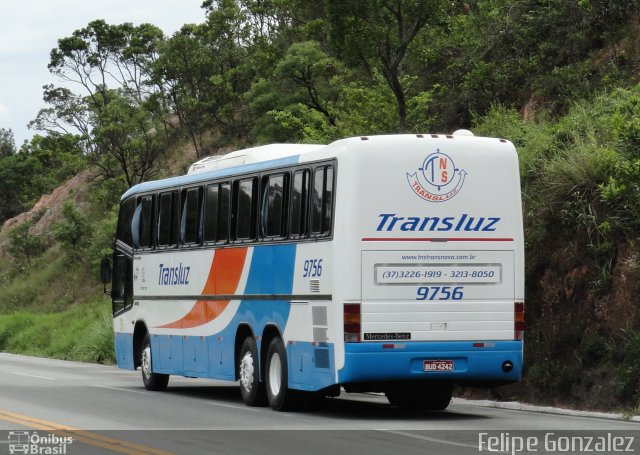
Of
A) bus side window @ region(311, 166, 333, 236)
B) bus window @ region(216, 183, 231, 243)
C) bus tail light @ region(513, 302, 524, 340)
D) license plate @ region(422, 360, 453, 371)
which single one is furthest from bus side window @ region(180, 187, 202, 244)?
bus tail light @ region(513, 302, 524, 340)

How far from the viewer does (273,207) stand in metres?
18.9

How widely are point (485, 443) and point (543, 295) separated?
773cm

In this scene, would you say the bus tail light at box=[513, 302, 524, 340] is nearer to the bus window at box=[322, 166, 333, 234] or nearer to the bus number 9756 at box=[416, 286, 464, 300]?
the bus number 9756 at box=[416, 286, 464, 300]

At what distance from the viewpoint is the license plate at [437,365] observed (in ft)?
54.7

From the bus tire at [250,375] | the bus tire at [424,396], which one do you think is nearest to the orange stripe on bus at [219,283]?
the bus tire at [250,375]

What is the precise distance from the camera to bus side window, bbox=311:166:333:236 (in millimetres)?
17078

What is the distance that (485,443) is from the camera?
13531 mm

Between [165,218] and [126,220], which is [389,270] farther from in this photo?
[126,220]

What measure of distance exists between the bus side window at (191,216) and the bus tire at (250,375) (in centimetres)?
266

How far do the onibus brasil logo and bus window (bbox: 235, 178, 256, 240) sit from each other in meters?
3.46

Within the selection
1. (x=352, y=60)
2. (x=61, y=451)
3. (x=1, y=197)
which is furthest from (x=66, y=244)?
(x=61, y=451)

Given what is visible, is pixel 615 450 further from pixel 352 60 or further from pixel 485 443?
pixel 352 60

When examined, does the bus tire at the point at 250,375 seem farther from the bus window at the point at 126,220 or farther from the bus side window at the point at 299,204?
the bus window at the point at 126,220

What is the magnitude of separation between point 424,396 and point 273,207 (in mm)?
3432
